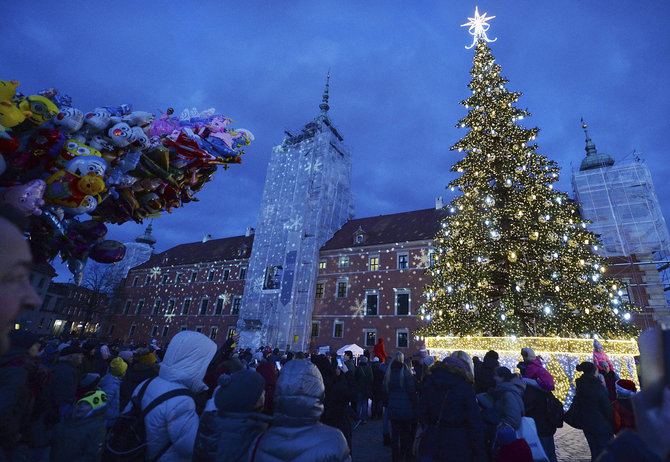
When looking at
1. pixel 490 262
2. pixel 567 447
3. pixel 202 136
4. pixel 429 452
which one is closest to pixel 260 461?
pixel 429 452

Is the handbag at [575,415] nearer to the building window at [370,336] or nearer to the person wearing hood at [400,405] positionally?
the person wearing hood at [400,405]

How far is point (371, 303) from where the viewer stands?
26844mm

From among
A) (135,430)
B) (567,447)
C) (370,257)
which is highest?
(370,257)

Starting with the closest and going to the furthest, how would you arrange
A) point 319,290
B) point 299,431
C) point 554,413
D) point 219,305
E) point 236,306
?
1. point 299,431
2. point 554,413
3. point 319,290
4. point 236,306
5. point 219,305

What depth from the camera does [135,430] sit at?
8.29 ft

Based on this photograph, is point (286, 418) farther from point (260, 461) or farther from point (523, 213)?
point (523, 213)

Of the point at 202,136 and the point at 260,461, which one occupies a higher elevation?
the point at 202,136

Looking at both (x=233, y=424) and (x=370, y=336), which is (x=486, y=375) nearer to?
(x=233, y=424)

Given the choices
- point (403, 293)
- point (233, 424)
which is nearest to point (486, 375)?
point (233, 424)

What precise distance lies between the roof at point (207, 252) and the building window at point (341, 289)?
1239cm

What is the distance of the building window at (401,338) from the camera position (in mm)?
24341

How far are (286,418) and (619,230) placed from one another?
28.3m

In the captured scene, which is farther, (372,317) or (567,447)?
(372,317)

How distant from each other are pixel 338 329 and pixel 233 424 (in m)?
26.1
